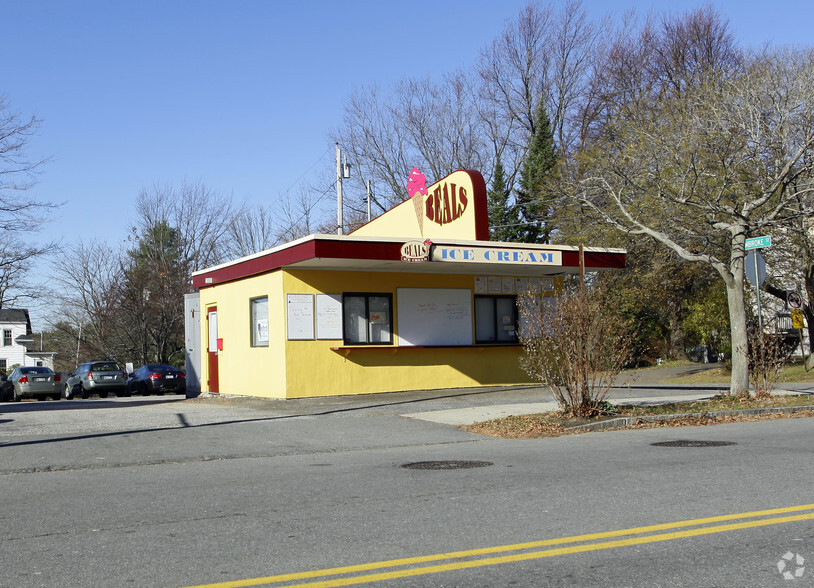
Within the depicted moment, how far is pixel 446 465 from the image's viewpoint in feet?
32.1

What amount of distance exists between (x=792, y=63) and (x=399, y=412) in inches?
558

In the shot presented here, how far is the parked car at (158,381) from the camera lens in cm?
3509

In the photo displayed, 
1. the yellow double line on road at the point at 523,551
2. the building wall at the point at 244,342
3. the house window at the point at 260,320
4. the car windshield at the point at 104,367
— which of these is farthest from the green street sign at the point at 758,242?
the car windshield at the point at 104,367

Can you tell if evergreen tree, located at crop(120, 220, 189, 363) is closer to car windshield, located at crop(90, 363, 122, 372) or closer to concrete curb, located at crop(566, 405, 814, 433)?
car windshield, located at crop(90, 363, 122, 372)

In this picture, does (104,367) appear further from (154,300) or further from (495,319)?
(495,319)

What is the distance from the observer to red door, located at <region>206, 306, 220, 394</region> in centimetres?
2394

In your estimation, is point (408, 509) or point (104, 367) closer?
point (408, 509)

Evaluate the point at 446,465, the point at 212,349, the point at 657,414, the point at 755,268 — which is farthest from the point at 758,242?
the point at 212,349

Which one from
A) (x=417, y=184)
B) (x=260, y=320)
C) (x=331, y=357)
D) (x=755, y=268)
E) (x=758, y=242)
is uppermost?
(x=417, y=184)

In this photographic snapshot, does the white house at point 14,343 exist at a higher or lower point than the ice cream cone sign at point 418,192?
lower

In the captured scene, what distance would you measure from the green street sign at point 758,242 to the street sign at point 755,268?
53cm

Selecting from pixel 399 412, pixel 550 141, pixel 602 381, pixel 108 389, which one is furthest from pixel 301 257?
pixel 550 141

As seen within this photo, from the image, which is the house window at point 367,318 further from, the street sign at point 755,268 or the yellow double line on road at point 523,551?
the yellow double line on road at point 523,551

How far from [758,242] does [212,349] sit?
15344 millimetres
